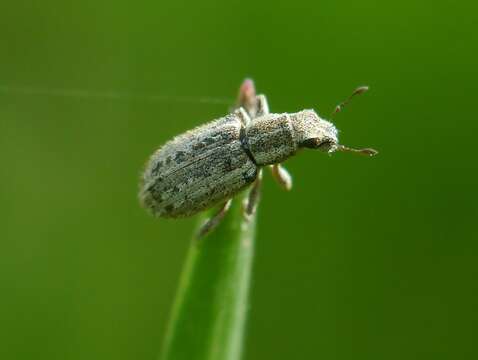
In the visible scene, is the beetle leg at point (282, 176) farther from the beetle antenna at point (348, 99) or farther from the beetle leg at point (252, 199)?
the beetle antenna at point (348, 99)

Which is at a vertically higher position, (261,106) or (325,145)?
(261,106)

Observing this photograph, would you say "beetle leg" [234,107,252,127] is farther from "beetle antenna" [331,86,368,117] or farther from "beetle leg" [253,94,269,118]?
"beetle antenna" [331,86,368,117]

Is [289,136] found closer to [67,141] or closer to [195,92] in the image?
[195,92]

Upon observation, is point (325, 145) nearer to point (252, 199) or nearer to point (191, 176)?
point (252, 199)

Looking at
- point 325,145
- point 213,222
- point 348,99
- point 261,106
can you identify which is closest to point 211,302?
point 213,222

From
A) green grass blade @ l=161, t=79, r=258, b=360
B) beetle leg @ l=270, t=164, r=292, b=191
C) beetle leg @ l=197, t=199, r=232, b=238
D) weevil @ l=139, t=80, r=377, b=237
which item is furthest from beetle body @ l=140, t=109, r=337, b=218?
green grass blade @ l=161, t=79, r=258, b=360

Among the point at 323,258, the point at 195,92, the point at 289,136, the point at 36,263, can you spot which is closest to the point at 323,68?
the point at 289,136
